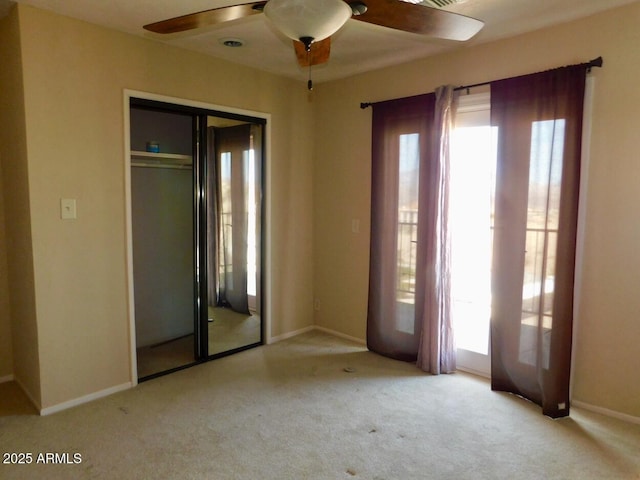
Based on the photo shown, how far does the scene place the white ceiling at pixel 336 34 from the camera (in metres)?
2.47

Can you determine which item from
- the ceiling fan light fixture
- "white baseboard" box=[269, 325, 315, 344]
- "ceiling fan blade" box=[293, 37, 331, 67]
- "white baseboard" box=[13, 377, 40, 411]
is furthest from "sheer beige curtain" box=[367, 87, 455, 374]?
"white baseboard" box=[13, 377, 40, 411]

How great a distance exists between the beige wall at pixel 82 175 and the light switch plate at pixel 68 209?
0.10ft

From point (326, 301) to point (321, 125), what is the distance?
5.79 feet

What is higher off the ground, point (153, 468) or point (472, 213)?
point (472, 213)

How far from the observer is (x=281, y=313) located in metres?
4.18

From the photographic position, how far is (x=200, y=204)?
347 centimetres

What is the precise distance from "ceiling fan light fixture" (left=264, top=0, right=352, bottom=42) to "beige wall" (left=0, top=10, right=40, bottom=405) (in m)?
1.99

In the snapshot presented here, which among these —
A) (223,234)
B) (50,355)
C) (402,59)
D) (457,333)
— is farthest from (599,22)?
(50,355)

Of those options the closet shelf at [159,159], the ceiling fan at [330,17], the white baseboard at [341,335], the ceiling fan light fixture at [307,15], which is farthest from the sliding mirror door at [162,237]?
the ceiling fan light fixture at [307,15]

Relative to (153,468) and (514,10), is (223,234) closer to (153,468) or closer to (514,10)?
(153,468)

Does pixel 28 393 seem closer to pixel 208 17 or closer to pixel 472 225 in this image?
pixel 208 17

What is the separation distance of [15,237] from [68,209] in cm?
53

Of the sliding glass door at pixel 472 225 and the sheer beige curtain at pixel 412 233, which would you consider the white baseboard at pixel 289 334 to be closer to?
the sheer beige curtain at pixel 412 233

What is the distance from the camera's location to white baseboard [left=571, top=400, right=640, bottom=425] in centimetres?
262
